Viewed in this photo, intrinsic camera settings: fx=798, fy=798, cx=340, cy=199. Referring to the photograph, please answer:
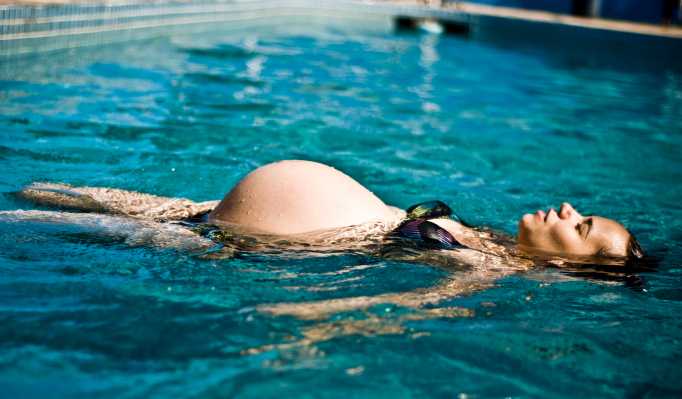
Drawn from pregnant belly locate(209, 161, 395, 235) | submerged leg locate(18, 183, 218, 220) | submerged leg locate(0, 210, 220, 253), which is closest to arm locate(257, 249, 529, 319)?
pregnant belly locate(209, 161, 395, 235)

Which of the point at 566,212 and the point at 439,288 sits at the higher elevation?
the point at 566,212

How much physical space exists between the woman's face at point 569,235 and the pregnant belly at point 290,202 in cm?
82

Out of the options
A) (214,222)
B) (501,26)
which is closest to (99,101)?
(214,222)

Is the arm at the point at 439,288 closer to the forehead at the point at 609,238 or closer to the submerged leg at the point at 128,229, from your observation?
the forehead at the point at 609,238

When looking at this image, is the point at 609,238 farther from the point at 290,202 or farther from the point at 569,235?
the point at 290,202

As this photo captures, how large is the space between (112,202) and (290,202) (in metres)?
0.96

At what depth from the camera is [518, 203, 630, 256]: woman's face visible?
368 cm

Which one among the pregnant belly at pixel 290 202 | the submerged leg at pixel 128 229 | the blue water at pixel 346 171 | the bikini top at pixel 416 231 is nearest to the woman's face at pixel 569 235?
the blue water at pixel 346 171

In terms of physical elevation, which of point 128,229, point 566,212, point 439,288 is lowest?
point 439,288

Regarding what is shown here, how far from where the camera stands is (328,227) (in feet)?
11.5

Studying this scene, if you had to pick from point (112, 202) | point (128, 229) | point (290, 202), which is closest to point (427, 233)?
point (290, 202)

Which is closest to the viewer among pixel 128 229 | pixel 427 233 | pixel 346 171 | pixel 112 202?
pixel 128 229

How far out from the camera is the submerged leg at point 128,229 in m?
3.37

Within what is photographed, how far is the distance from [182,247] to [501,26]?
14.7 m
